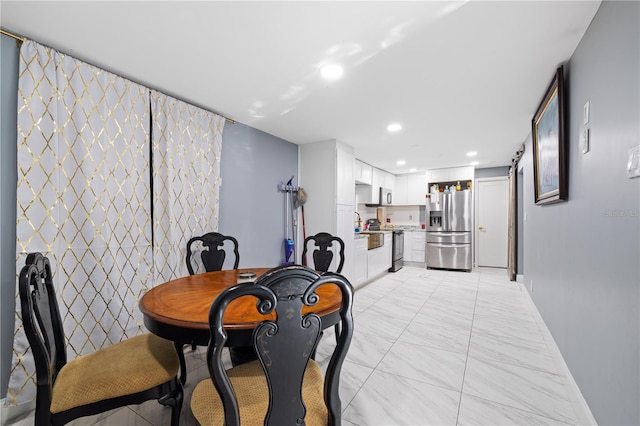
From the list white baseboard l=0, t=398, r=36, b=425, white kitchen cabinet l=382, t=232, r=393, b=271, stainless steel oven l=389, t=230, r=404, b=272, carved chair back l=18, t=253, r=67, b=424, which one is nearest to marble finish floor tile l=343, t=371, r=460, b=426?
carved chair back l=18, t=253, r=67, b=424

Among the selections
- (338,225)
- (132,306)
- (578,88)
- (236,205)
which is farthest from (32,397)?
(578,88)

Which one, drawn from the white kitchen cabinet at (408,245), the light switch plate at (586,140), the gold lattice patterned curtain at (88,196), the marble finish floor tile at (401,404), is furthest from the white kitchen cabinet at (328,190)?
the white kitchen cabinet at (408,245)

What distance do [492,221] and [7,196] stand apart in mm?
7367

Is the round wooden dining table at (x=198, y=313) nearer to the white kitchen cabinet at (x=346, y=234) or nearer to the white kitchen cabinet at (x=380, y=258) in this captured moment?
the white kitchen cabinet at (x=346, y=234)

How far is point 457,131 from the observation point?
3.62 meters

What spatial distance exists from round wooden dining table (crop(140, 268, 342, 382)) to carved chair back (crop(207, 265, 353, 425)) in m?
0.25

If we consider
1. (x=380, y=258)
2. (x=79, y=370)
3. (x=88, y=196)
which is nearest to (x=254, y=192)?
(x=88, y=196)

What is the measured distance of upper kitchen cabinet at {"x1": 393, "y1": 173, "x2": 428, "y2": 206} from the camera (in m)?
6.75

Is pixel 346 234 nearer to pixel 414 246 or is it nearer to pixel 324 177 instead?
pixel 324 177

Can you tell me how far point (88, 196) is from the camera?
1.96m

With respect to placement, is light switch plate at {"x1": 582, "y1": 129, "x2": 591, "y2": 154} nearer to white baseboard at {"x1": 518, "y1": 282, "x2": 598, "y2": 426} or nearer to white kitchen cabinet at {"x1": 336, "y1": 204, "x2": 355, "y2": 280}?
white baseboard at {"x1": 518, "y1": 282, "x2": 598, "y2": 426}

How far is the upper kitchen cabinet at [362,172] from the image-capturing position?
517cm

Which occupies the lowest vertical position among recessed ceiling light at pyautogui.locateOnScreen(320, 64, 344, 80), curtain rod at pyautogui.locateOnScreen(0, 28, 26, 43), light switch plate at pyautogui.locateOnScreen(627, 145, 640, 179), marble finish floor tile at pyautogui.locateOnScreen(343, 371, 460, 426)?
marble finish floor tile at pyautogui.locateOnScreen(343, 371, 460, 426)

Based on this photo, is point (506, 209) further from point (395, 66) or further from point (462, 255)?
point (395, 66)
